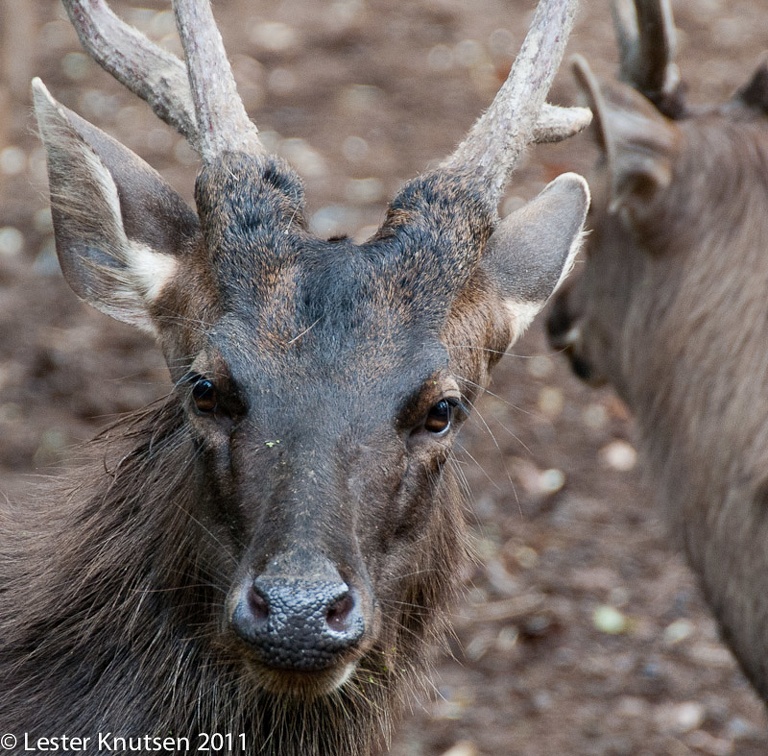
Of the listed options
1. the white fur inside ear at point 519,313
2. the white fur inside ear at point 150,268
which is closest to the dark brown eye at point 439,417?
the white fur inside ear at point 519,313

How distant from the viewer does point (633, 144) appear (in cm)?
467

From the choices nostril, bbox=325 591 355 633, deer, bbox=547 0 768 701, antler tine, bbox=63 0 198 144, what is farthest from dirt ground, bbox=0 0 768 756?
nostril, bbox=325 591 355 633

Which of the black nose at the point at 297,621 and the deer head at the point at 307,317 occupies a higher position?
the deer head at the point at 307,317

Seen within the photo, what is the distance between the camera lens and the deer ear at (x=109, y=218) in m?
3.15

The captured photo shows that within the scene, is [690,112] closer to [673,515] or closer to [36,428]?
[673,515]

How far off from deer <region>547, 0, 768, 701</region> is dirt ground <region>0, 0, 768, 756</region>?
0.51 m

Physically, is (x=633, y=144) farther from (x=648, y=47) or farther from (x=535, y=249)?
(x=535, y=249)

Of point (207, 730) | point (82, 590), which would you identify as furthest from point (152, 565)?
point (207, 730)

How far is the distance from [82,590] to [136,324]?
2.55ft

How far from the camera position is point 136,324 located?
337 centimetres

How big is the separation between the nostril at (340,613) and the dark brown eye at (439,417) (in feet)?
1.92

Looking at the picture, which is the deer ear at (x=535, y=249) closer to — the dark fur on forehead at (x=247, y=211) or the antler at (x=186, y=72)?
the dark fur on forehead at (x=247, y=211)

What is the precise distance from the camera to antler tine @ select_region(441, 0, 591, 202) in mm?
3232

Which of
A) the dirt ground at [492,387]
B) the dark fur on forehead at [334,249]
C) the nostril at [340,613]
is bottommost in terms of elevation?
the dirt ground at [492,387]
